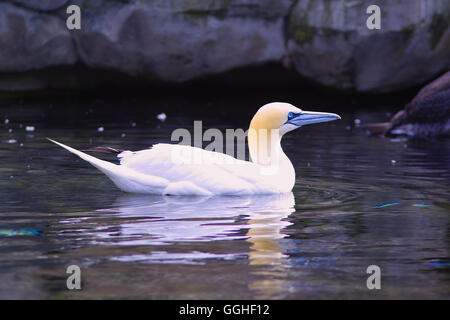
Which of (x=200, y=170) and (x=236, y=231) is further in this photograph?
(x=200, y=170)

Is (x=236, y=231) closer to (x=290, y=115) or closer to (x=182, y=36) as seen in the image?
(x=290, y=115)

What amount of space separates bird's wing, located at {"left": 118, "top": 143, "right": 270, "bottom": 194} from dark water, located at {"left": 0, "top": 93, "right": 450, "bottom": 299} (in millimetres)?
133

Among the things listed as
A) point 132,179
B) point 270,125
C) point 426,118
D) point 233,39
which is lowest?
point 132,179

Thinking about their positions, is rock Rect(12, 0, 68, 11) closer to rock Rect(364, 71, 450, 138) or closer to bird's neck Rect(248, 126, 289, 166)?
rock Rect(364, 71, 450, 138)

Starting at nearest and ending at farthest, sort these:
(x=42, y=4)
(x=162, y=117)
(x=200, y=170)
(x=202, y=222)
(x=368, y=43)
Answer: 1. (x=202, y=222)
2. (x=200, y=170)
3. (x=162, y=117)
4. (x=368, y=43)
5. (x=42, y=4)

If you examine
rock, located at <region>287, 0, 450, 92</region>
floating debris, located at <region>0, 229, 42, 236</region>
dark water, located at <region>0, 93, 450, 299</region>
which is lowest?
dark water, located at <region>0, 93, 450, 299</region>

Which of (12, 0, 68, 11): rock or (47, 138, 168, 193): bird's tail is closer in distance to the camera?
(47, 138, 168, 193): bird's tail

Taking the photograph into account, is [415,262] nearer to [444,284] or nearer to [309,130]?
[444,284]

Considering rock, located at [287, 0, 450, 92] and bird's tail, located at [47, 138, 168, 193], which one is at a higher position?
rock, located at [287, 0, 450, 92]

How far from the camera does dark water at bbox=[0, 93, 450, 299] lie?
167 inches

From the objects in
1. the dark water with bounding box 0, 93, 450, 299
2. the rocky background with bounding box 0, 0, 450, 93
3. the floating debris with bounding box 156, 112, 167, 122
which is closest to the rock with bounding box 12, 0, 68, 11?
the rocky background with bounding box 0, 0, 450, 93

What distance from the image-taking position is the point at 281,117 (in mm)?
7164

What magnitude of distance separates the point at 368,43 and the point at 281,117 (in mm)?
6426

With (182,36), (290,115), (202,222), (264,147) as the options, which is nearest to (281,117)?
(290,115)
